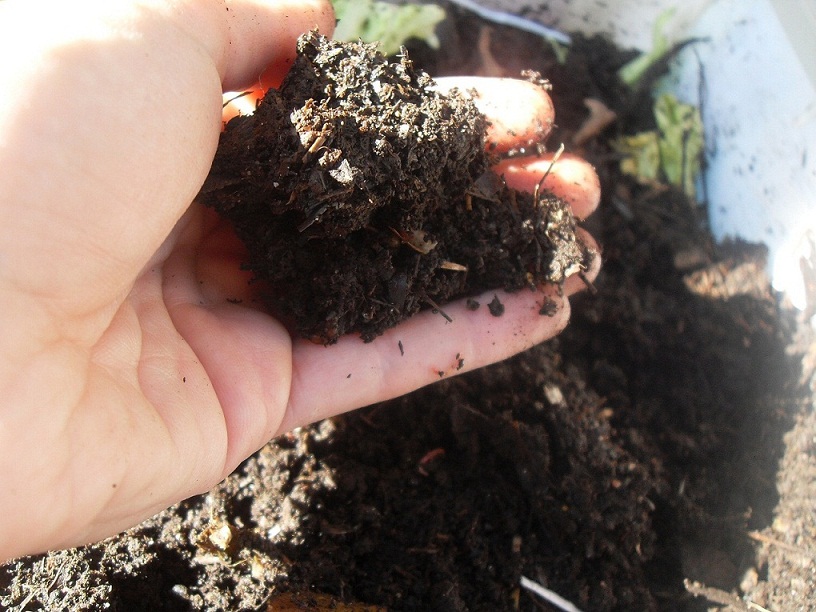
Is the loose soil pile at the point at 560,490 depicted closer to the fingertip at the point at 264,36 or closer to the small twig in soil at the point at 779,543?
the small twig in soil at the point at 779,543

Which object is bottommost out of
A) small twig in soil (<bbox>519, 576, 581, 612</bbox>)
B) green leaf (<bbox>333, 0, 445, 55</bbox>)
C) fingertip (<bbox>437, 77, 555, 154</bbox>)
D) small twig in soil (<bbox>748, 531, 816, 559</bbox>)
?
small twig in soil (<bbox>748, 531, 816, 559</bbox>)

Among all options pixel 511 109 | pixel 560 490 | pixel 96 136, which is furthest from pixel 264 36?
pixel 560 490

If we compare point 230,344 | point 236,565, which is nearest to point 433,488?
point 236,565

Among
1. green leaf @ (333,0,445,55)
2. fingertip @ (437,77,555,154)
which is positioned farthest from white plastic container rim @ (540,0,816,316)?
fingertip @ (437,77,555,154)

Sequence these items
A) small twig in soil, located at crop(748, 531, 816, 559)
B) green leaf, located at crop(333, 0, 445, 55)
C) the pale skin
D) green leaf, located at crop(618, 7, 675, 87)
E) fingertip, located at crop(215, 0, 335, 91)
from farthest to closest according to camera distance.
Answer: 1. green leaf, located at crop(618, 7, 675, 87)
2. green leaf, located at crop(333, 0, 445, 55)
3. small twig in soil, located at crop(748, 531, 816, 559)
4. fingertip, located at crop(215, 0, 335, 91)
5. the pale skin

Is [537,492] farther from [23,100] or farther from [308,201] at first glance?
[23,100]

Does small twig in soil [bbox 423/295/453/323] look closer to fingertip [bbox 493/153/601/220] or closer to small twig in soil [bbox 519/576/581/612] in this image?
fingertip [bbox 493/153/601/220]
